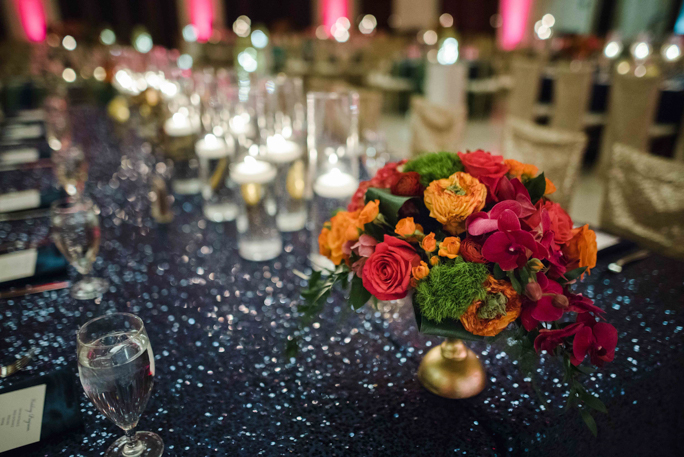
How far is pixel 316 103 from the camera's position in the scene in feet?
3.63

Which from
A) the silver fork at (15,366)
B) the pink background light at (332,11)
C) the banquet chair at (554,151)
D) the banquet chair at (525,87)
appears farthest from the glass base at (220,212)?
the pink background light at (332,11)

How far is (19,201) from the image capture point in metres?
1.56

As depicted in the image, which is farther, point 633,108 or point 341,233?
point 633,108

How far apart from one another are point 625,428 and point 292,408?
1.88ft

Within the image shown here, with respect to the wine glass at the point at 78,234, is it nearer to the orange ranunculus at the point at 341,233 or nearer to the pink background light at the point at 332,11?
the orange ranunculus at the point at 341,233

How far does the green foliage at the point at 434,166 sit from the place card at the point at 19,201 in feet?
4.40

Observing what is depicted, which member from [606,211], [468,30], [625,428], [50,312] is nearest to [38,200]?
[50,312]

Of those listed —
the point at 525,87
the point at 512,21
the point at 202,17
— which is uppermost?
the point at 202,17

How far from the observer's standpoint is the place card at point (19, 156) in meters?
2.05

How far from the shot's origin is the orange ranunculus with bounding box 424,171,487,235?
62 cm

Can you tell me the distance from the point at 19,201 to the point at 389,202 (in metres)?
1.42

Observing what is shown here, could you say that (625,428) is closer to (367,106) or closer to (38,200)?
(38,200)

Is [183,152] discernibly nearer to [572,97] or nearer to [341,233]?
[341,233]

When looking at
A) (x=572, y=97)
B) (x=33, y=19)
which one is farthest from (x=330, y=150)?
(x=33, y=19)
